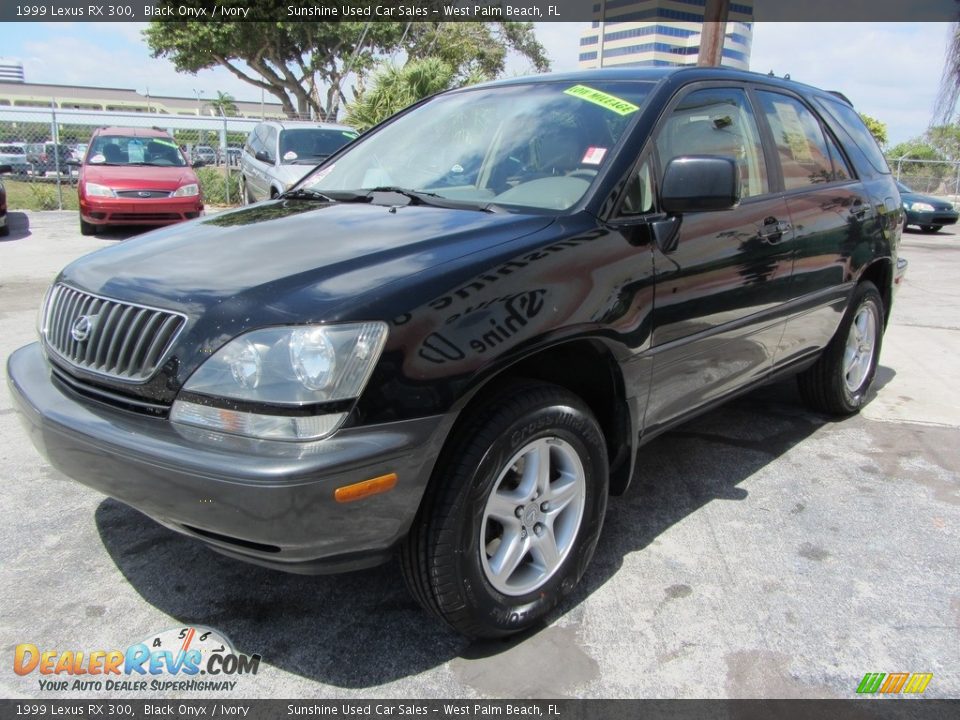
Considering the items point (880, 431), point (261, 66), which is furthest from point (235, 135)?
point (880, 431)

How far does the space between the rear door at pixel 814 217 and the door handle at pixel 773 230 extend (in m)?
0.12

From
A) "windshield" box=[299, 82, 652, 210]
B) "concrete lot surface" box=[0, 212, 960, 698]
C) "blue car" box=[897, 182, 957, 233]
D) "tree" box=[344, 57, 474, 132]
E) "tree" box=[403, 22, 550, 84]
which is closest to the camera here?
"concrete lot surface" box=[0, 212, 960, 698]

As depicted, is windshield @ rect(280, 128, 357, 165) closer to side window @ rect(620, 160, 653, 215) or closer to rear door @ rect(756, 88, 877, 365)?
rear door @ rect(756, 88, 877, 365)

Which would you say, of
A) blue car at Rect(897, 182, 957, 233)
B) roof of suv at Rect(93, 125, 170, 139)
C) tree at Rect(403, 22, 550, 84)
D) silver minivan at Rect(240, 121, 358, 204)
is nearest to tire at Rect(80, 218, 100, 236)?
roof of suv at Rect(93, 125, 170, 139)

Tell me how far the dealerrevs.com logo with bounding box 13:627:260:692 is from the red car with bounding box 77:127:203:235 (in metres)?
10.3

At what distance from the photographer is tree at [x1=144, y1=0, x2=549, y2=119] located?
2917 cm

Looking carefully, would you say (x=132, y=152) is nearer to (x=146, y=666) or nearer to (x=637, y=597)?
(x=146, y=666)

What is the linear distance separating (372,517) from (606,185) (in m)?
1.43

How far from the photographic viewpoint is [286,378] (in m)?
2.00

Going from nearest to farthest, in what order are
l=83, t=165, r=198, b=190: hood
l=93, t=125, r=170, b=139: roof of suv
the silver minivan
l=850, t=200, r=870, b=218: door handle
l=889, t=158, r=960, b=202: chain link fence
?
l=850, t=200, r=870, b=218: door handle < the silver minivan < l=83, t=165, r=198, b=190: hood < l=93, t=125, r=170, b=139: roof of suv < l=889, t=158, r=960, b=202: chain link fence

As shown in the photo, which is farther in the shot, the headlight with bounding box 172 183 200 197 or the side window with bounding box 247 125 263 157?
the side window with bounding box 247 125 263 157

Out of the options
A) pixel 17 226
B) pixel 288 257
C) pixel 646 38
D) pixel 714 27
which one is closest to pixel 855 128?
pixel 288 257

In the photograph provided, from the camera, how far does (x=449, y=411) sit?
6.97ft

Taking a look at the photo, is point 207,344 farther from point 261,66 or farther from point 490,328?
point 261,66
